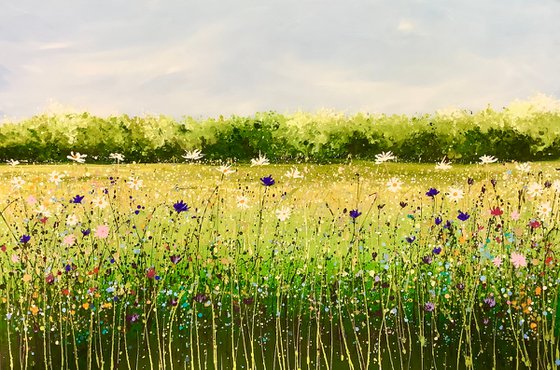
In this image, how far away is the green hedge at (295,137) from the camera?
25.3 meters

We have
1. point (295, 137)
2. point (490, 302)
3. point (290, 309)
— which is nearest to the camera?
point (490, 302)

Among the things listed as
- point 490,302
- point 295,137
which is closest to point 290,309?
point 490,302

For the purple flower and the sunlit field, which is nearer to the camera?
the sunlit field

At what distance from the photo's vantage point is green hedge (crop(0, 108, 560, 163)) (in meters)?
25.3

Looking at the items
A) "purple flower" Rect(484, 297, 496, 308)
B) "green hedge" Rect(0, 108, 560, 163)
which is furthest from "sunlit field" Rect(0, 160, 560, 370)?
"green hedge" Rect(0, 108, 560, 163)

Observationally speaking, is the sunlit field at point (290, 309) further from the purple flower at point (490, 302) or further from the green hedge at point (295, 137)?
the green hedge at point (295, 137)

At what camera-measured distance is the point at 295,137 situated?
25797mm

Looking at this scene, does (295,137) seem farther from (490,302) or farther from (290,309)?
(490,302)

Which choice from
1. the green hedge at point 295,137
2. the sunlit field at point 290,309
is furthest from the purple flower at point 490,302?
the green hedge at point 295,137

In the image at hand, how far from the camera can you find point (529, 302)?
543 centimetres

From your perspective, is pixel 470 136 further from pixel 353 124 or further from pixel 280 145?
pixel 280 145

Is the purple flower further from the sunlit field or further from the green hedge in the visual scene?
the green hedge

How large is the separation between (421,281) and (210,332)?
1840mm

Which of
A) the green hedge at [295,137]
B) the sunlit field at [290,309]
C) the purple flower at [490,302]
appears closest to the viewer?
the sunlit field at [290,309]
